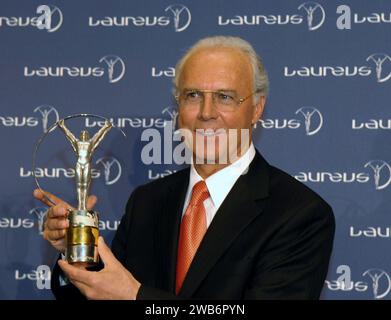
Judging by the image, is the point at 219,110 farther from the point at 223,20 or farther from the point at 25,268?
the point at 25,268

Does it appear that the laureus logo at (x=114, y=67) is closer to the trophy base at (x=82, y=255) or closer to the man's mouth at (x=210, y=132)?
the man's mouth at (x=210, y=132)

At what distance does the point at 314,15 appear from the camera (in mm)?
3057

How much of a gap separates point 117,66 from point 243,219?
3.72ft

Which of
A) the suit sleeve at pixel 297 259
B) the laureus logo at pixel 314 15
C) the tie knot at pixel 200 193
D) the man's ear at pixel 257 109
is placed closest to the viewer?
the suit sleeve at pixel 297 259

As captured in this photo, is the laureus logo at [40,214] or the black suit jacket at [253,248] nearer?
the black suit jacket at [253,248]

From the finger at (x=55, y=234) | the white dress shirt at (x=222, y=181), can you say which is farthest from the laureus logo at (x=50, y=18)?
the finger at (x=55, y=234)

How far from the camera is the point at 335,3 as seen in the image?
3047 millimetres

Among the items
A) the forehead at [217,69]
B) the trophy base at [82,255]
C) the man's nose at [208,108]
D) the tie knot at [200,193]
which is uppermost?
the forehead at [217,69]

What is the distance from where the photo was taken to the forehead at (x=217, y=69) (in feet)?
8.04

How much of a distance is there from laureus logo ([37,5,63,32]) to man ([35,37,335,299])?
0.89 m

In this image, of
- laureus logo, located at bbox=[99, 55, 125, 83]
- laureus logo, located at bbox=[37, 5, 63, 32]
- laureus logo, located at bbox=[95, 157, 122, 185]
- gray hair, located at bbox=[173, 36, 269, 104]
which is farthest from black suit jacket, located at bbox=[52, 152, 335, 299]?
laureus logo, located at bbox=[37, 5, 63, 32]

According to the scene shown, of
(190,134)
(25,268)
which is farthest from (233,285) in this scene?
(25,268)

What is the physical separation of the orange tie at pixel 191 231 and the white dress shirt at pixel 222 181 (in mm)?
18
